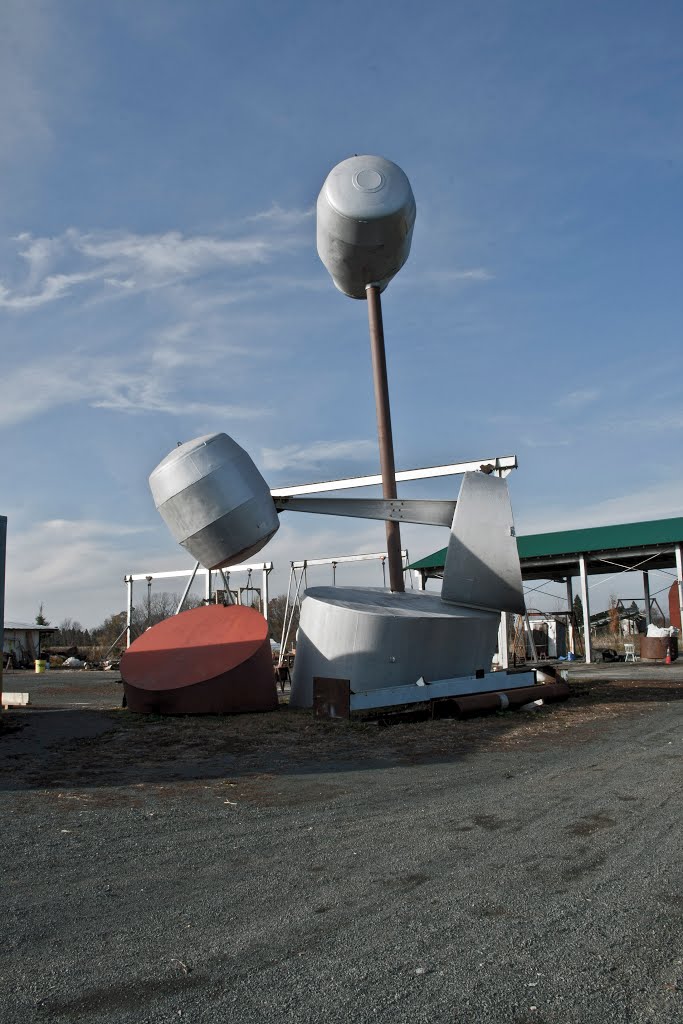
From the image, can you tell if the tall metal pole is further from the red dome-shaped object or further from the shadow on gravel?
the shadow on gravel

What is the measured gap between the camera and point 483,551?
1848cm

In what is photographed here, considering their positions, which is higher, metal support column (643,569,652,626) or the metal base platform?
metal support column (643,569,652,626)

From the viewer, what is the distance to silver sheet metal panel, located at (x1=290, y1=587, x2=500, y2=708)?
53.4ft

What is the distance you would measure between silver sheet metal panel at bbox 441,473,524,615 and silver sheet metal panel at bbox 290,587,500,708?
44 cm

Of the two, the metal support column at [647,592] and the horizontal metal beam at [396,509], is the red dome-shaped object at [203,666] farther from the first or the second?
the metal support column at [647,592]

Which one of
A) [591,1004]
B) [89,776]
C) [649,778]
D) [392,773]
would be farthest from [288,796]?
[591,1004]

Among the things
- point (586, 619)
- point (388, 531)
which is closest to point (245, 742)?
point (388, 531)

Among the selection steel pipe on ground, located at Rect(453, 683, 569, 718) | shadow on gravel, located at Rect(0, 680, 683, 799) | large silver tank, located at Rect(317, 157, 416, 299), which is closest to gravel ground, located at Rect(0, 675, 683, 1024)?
shadow on gravel, located at Rect(0, 680, 683, 799)

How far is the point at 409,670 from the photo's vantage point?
1655cm

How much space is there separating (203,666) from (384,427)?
320 inches

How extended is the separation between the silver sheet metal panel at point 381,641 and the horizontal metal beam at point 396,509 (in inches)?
71.2

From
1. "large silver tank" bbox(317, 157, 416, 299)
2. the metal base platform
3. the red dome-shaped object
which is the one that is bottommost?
the metal base platform

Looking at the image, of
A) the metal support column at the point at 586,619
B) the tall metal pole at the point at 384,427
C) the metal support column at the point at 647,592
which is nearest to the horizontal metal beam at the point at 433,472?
the tall metal pole at the point at 384,427

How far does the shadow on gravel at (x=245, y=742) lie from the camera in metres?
10.4
